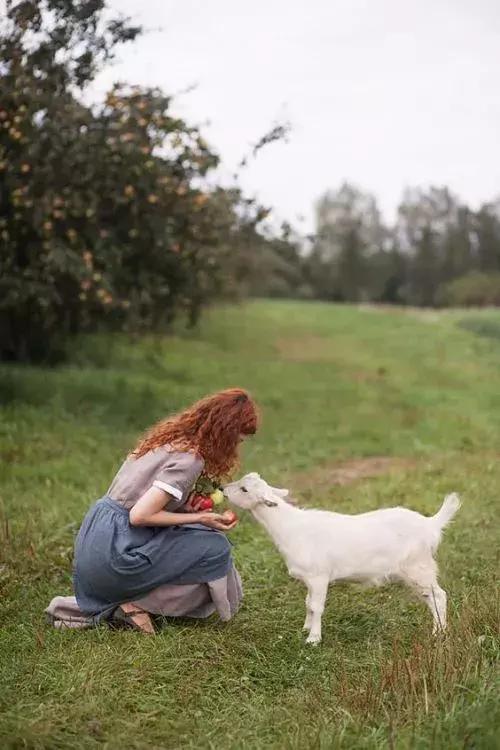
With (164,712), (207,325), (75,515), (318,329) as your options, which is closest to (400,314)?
(318,329)

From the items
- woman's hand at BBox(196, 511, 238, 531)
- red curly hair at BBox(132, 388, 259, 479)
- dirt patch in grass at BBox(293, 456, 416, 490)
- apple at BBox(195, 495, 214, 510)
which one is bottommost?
dirt patch in grass at BBox(293, 456, 416, 490)

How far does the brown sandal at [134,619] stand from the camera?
18.8 feet

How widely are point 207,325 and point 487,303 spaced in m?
30.2

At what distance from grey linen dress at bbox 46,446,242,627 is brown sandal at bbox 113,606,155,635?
0.04 meters

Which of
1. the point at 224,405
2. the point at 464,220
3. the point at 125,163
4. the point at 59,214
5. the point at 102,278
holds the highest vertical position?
the point at 464,220

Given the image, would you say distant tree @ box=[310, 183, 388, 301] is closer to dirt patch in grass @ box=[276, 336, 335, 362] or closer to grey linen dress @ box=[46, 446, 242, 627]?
dirt patch in grass @ box=[276, 336, 335, 362]

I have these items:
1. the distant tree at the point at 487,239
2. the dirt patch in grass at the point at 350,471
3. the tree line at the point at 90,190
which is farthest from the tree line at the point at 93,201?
the distant tree at the point at 487,239

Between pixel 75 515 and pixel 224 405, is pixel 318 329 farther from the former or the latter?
pixel 224 405

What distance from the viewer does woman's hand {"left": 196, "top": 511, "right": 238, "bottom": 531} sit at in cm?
573

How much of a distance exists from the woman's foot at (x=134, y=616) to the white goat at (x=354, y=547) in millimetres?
936

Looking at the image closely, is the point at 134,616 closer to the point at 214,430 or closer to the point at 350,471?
the point at 214,430

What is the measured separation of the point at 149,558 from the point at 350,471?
6488mm

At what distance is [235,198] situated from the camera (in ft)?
52.7

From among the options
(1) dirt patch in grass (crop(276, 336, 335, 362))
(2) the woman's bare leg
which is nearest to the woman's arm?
(2) the woman's bare leg
